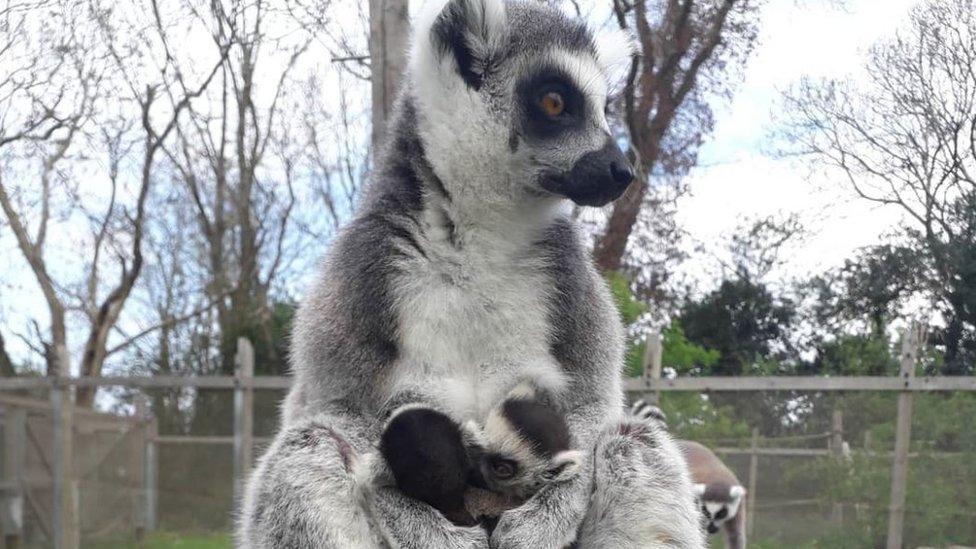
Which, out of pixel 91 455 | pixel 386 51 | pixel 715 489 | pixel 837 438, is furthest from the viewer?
pixel 91 455

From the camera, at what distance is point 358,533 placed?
260cm

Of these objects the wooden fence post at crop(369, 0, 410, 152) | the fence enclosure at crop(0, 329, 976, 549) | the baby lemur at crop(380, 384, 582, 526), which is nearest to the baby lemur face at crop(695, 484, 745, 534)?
the wooden fence post at crop(369, 0, 410, 152)

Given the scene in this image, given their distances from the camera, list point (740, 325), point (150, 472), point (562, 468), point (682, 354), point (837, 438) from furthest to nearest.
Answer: point (150, 472), point (682, 354), point (837, 438), point (740, 325), point (562, 468)

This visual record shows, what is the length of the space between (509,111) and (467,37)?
31cm

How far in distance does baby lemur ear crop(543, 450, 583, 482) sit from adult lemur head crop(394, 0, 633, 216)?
84cm

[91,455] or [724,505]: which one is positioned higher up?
[724,505]

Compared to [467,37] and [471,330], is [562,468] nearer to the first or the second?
[471,330]

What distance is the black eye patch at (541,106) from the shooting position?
124 inches

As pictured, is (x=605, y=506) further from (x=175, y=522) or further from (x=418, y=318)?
(x=175, y=522)

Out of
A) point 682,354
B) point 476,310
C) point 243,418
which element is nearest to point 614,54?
point 476,310

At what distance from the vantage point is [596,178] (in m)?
3.04

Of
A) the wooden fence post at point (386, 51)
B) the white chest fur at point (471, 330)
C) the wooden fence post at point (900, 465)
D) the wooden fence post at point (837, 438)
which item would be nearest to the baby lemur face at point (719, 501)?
the wooden fence post at point (837, 438)

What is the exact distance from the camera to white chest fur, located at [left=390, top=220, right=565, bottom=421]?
2.95 metres

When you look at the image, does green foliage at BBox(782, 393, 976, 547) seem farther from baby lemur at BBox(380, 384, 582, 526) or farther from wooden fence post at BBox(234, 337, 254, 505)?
wooden fence post at BBox(234, 337, 254, 505)
